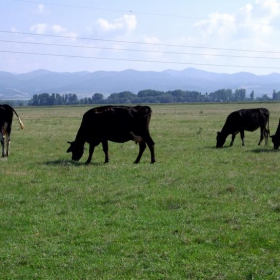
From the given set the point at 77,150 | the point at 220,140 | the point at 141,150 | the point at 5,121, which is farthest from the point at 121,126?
the point at 220,140

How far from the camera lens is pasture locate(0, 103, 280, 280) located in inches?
331

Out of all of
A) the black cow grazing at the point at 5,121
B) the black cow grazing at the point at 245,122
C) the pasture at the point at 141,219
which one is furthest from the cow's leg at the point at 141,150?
the black cow grazing at the point at 245,122

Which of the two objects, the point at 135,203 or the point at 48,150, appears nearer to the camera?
the point at 135,203

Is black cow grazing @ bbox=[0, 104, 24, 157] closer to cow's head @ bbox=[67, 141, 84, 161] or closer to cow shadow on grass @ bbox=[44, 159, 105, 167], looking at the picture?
cow shadow on grass @ bbox=[44, 159, 105, 167]

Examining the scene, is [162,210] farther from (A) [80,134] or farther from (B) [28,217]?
(A) [80,134]

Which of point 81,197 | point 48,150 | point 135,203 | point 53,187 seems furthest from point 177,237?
point 48,150

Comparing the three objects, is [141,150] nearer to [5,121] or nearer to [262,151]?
[262,151]

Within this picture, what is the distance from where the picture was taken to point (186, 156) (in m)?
21.5

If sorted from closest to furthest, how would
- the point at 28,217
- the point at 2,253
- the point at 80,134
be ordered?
the point at 2,253 → the point at 28,217 → the point at 80,134

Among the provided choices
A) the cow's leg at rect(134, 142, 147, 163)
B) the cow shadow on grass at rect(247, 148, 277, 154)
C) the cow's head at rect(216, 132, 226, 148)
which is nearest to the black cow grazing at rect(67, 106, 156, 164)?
the cow's leg at rect(134, 142, 147, 163)

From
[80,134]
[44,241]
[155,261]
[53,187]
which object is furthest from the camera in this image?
[80,134]

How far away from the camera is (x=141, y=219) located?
11.1 m

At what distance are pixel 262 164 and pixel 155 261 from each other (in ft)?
35.4

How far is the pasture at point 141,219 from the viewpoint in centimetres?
840
